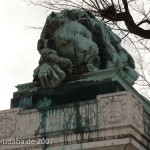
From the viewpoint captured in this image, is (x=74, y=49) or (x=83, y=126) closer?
(x=83, y=126)

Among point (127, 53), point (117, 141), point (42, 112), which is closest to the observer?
point (117, 141)

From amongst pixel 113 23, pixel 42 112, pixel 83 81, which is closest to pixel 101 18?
pixel 113 23

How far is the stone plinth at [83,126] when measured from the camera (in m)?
7.64

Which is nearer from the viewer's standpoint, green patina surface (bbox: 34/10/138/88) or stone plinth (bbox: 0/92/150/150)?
stone plinth (bbox: 0/92/150/150)

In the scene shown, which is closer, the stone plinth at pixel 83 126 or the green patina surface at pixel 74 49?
the stone plinth at pixel 83 126

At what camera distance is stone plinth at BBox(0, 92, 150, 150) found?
25.1ft

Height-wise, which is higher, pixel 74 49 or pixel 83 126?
pixel 74 49

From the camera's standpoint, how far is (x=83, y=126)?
26.0 ft

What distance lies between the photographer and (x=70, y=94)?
848cm

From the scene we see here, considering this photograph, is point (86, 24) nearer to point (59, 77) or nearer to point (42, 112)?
point (59, 77)

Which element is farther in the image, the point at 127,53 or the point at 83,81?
the point at 127,53

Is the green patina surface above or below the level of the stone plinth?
above

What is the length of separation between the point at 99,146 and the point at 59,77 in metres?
1.52

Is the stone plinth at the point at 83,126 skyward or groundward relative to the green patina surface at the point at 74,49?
groundward
